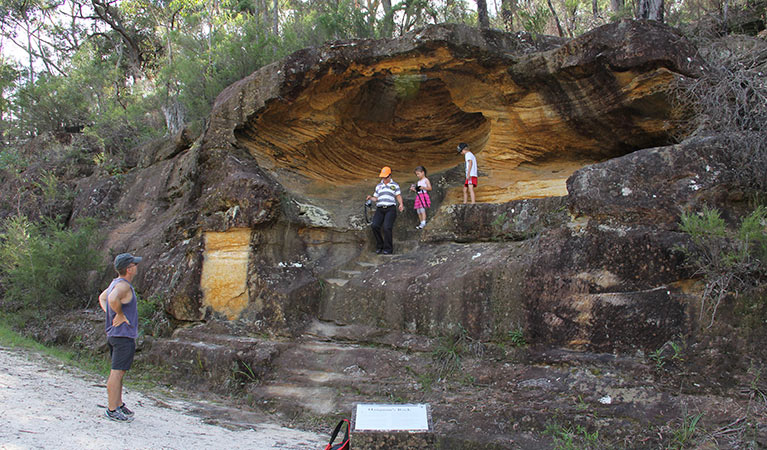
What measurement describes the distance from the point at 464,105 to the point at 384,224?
2.37m

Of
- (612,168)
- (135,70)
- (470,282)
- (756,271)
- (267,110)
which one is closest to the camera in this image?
(756,271)

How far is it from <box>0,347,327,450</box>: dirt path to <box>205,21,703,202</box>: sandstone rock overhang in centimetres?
396

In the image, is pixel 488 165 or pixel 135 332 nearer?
pixel 135 332

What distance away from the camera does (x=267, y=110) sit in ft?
26.5

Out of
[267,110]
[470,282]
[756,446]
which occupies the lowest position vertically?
[756,446]

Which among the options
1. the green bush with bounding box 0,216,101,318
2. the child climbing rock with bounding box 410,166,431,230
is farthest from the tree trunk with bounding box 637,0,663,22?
the green bush with bounding box 0,216,101,318

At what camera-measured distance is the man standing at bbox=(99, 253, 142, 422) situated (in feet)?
14.5

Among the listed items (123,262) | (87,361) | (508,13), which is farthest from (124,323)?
(508,13)

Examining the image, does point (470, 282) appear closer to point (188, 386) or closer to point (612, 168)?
point (612, 168)

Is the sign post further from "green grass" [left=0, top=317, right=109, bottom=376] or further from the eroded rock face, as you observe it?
"green grass" [left=0, top=317, right=109, bottom=376]

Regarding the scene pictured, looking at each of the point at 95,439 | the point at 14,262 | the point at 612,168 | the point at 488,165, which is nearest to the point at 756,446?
the point at 612,168

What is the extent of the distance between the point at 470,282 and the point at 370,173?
14.0 feet

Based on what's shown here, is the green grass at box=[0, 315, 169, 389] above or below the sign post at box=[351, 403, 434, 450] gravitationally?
below

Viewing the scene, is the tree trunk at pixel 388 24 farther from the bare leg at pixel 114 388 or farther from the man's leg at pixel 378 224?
the bare leg at pixel 114 388
